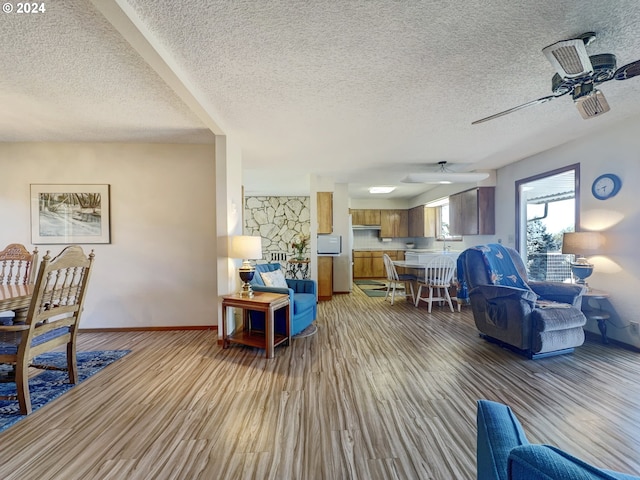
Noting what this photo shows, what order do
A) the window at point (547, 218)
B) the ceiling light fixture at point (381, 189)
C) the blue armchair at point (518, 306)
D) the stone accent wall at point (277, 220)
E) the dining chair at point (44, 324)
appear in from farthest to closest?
the stone accent wall at point (277, 220)
the ceiling light fixture at point (381, 189)
the window at point (547, 218)
the blue armchair at point (518, 306)
the dining chair at point (44, 324)

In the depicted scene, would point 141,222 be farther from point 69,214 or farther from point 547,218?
point 547,218

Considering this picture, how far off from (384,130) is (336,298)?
138 inches

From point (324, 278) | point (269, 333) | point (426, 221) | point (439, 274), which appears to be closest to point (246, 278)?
point (269, 333)

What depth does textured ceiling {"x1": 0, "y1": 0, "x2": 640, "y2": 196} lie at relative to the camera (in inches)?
61.1

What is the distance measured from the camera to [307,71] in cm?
203

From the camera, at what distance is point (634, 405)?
196 cm

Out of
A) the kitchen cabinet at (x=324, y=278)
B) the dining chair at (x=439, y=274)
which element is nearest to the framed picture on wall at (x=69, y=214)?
the kitchen cabinet at (x=324, y=278)

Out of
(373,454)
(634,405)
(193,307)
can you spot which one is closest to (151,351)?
(193,307)

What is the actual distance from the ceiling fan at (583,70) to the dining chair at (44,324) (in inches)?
136

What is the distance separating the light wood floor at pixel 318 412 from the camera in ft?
4.86

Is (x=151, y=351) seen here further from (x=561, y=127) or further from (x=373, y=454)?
(x=561, y=127)

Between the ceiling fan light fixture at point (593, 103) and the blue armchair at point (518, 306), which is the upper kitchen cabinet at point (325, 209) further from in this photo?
the ceiling fan light fixture at point (593, 103)

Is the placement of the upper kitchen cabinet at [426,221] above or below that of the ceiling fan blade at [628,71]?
below

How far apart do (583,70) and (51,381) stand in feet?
14.9
